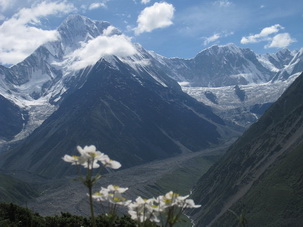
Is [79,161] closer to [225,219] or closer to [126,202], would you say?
[126,202]

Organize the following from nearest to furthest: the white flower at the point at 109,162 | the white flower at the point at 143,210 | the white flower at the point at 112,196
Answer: the white flower at the point at 109,162 → the white flower at the point at 112,196 → the white flower at the point at 143,210

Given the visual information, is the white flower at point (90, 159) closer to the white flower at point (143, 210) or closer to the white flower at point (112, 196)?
the white flower at point (112, 196)

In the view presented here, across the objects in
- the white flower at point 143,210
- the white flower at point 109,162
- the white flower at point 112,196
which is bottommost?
the white flower at point 143,210

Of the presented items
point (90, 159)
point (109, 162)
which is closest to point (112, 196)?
point (109, 162)

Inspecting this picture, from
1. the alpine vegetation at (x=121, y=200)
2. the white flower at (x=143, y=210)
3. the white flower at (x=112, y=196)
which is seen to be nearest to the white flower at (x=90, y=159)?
the alpine vegetation at (x=121, y=200)

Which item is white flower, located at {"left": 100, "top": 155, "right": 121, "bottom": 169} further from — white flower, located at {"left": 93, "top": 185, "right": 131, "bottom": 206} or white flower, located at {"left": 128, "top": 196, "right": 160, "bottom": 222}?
white flower, located at {"left": 128, "top": 196, "right": 160, "bottom": 222}

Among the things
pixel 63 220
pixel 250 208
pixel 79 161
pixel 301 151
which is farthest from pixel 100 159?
pixel 301 151

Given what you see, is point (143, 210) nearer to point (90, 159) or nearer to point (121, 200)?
point (121, 200)

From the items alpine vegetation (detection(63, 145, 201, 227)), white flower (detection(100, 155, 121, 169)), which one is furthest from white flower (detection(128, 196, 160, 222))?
white flower (detection(100, 155, 121, 169))
